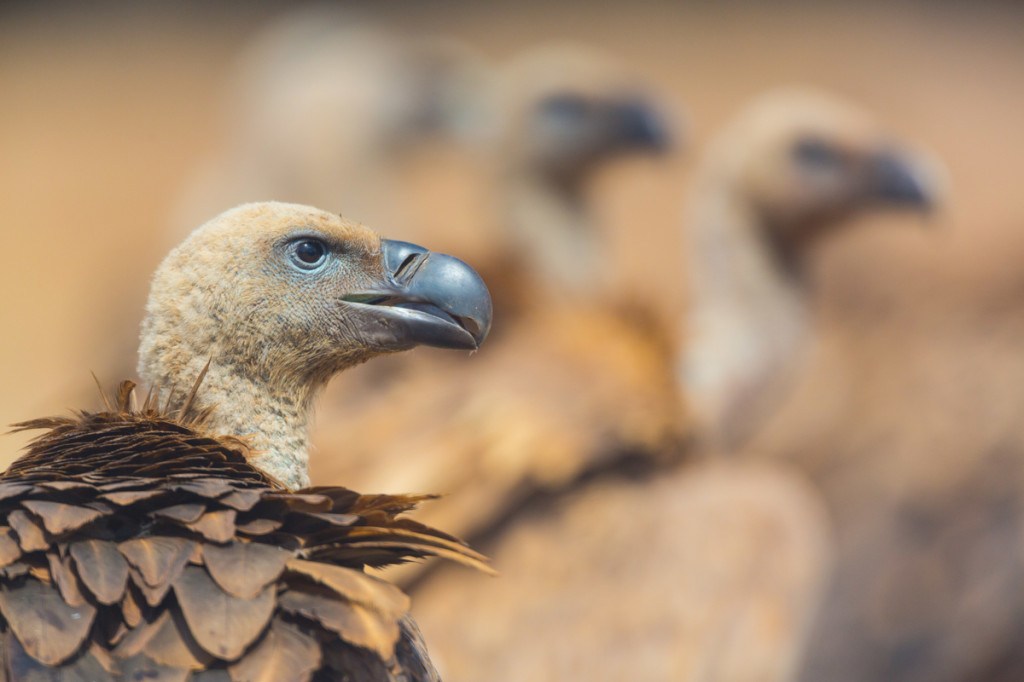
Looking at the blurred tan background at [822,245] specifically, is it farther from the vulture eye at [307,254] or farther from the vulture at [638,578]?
the vulture eye at [307,254]

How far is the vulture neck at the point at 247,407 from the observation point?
206 centimetres

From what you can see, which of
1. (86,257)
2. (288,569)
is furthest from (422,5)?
(288,569)

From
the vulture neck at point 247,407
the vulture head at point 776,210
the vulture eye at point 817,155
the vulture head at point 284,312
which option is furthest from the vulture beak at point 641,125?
the vulture neck at point 247,407

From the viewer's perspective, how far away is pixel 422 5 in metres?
10.6

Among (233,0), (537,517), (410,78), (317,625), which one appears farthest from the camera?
(233,0)

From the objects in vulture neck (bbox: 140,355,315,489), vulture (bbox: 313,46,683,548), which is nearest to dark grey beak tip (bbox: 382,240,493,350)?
vulture neck (bbox: 140,355,315,489)

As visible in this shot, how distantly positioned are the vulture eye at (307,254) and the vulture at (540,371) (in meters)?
1.33

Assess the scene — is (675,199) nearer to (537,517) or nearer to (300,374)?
(537,517)

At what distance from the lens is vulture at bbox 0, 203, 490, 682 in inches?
58.6

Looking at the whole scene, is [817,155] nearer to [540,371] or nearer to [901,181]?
[901,181]

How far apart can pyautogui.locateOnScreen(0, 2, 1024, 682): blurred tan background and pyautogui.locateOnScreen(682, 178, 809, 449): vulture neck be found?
1.08 feet

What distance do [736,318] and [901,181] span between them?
95 cm

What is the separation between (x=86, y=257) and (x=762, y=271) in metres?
6.44

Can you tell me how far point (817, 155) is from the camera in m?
5.33
